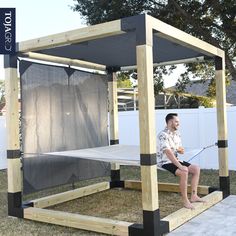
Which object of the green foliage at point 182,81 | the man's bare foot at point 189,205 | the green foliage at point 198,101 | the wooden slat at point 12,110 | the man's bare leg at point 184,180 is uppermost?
the green foliage at point 182,81

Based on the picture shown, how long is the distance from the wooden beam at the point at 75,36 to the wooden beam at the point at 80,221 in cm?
210

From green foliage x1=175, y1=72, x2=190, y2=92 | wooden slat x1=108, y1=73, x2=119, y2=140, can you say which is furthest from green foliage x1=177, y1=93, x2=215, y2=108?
wooden slat x1=108, y1=73, x2=119, y2=140

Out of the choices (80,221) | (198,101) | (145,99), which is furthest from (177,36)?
(198,101)

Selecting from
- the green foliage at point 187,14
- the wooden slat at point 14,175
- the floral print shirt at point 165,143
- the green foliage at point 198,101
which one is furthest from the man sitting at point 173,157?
the green foliage at point 198,101

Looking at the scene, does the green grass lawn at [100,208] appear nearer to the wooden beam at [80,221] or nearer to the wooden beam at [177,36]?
the wooden beam at [80,221]

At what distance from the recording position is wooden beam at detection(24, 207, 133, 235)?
14.6ft

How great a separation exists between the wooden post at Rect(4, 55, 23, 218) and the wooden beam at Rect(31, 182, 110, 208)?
351 mm

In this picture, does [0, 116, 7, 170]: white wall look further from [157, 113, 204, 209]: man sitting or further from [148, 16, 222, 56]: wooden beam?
[148, 16, 222, 56]: wooden beam

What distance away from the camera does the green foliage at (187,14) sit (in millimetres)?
10430

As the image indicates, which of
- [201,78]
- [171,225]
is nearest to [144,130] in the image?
[171,225]

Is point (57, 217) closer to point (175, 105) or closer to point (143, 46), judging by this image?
point (143, 46)

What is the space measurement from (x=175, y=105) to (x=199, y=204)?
677 inches

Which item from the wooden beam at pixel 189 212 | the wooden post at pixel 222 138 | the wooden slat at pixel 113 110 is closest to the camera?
the wooden beam at pixel 189 212

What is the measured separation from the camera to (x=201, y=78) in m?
13.9
